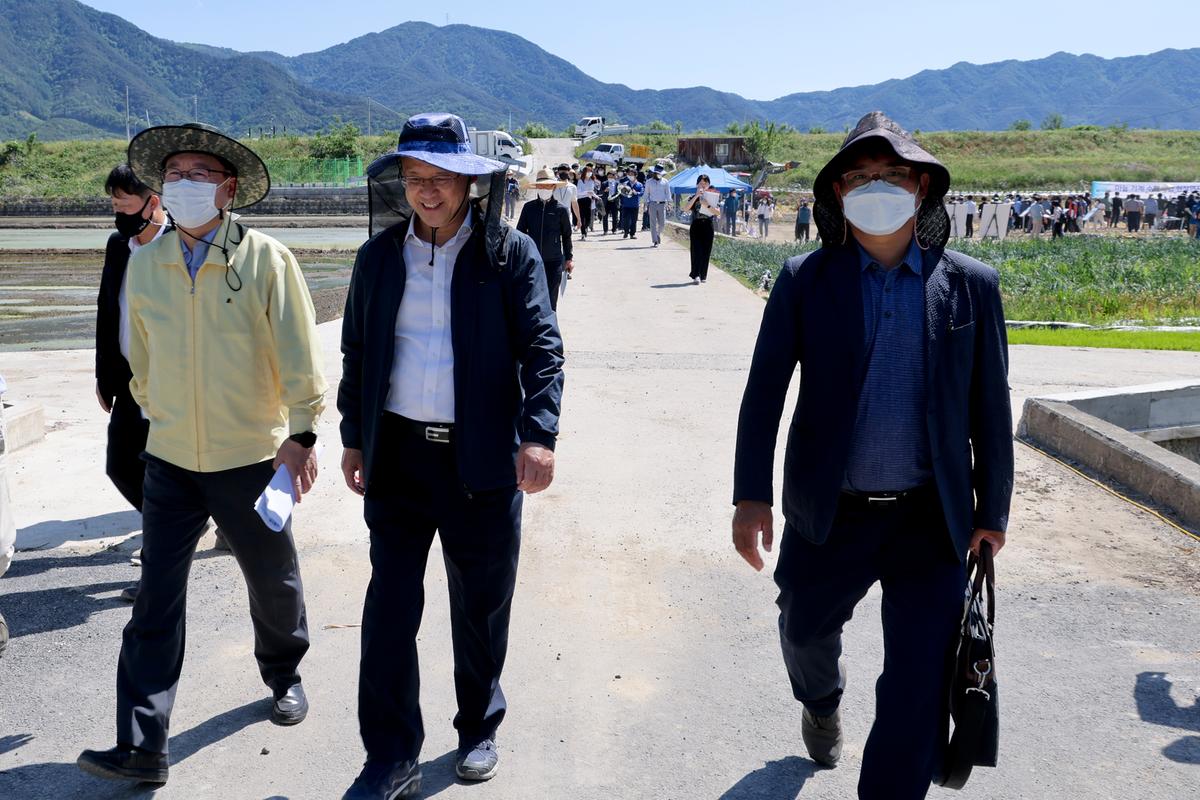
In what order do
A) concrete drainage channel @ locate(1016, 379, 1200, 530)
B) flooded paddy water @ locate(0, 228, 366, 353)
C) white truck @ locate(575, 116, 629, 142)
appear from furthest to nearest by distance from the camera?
white truck @ locate(575, 116, 629, 142) < flooded paddy water @ locate(0, 228, 366, 353) < concrete drainage channel @ locate(1016, 379, 1200, 530)

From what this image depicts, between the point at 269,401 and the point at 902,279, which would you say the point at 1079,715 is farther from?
the point at 269,401

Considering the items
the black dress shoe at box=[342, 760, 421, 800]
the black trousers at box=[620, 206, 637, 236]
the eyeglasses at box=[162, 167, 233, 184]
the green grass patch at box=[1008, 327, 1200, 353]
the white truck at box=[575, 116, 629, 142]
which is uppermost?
the white truck at box=[575, 116, 629, 142]

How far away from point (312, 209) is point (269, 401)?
48.6m

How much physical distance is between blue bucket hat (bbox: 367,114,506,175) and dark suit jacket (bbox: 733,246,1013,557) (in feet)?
3.40

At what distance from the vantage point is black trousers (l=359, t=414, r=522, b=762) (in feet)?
11.7

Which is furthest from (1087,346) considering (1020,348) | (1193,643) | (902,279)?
(902,279)

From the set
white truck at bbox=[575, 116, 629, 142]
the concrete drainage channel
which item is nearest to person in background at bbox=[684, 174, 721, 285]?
the concrete drainage channel

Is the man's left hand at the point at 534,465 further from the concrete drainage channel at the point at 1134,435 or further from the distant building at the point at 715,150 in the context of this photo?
the distant building at the point at 715,150

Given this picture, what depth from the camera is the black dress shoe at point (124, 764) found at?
11.5 ft

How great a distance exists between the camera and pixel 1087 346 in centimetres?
1398

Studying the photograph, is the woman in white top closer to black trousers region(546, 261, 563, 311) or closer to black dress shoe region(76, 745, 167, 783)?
black trousers region(546, 261, 563, 311)

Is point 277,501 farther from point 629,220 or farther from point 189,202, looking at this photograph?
point 629,220

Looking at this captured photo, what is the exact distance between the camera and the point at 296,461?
12.4ft

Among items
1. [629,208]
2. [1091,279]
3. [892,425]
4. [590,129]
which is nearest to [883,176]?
[892,425]
